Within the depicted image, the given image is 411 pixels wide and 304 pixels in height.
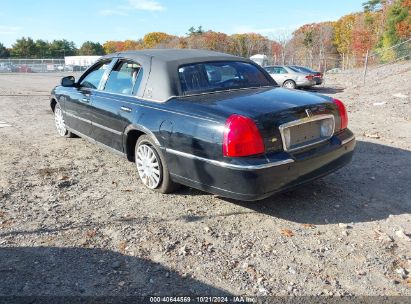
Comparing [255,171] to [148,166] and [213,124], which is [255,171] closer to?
[213,124]

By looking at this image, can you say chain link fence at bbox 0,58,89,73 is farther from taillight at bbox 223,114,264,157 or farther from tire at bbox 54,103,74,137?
taillight at bbox 223,114,264,157

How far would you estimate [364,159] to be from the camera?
580 centimetres

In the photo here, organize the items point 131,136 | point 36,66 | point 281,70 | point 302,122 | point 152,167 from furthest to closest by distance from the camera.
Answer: point 36,66 → point 281,70 → point 131,136 → point 152,167 → point 302,122

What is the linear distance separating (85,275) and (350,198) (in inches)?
117

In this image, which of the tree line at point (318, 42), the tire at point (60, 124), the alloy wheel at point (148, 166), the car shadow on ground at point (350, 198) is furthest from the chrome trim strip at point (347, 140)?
the tree line at point (318, 42)

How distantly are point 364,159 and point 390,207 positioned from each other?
68.8 inches

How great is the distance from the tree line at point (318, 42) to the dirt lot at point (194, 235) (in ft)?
78.7

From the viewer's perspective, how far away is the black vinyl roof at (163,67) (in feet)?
14.2

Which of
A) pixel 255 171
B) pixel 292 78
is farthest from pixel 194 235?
pixel 292 78

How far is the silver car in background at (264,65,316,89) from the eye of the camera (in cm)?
1958

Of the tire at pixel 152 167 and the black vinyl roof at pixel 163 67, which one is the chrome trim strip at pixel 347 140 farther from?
the tire at pixel 152 167

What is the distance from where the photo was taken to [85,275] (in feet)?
9.82

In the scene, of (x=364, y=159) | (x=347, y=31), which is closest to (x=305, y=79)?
(x=364, y=159)

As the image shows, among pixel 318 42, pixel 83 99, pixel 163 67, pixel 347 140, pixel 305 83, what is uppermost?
pixel 318 42
